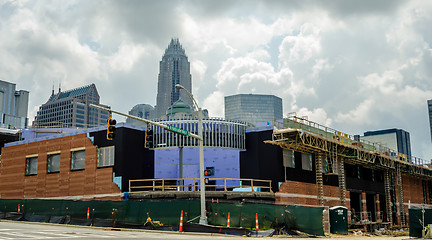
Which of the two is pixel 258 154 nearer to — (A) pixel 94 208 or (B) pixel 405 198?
(A) pixel 94 208

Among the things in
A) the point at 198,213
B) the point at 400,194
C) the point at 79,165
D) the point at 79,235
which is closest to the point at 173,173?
the point at 79,165

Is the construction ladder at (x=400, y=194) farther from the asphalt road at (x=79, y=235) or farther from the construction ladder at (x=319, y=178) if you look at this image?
the asphalt road at (x=79, y=235)

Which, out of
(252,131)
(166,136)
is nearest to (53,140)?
(166,136)

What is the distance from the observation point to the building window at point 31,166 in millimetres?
52906

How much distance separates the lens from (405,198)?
236 feet

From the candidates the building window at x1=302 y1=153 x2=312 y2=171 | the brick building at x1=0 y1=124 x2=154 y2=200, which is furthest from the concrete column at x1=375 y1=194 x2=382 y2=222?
the brick building at x1=0 y1=124 x2=154 y2=200

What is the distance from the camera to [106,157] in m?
46.7

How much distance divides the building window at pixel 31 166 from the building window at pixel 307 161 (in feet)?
98.1

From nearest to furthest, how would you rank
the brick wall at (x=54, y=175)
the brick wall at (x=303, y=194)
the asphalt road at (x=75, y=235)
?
the asphalt road at (x=75, y=235) → the brick wall at (x=303, y=194) → the brick wall at (x=54, y=175)

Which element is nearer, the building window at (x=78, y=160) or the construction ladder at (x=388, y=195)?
the building window at (x=78, y=160)

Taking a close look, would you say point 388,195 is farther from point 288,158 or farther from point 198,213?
point 198,213

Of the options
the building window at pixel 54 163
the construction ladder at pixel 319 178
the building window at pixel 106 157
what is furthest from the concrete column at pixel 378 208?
the building window at pixel 54 163

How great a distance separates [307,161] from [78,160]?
2416 centimetres

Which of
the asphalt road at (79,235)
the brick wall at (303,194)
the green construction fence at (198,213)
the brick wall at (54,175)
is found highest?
the brick wall at (54,175)
